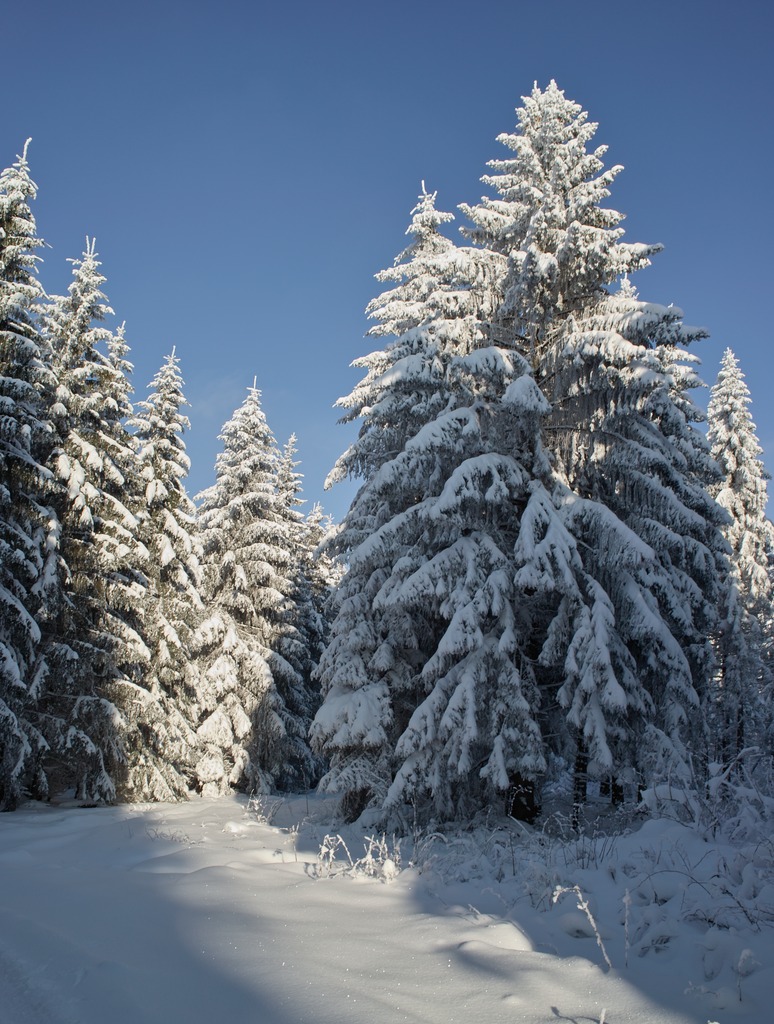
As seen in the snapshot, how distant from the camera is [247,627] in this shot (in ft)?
74.4

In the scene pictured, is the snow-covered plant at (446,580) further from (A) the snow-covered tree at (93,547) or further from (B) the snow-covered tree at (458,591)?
(A) the snow-covered tree at (93,547)

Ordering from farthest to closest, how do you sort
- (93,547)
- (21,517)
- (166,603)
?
(166,603) < (93,547) < (21,517)

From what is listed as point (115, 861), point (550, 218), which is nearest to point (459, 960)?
point (115, 861)

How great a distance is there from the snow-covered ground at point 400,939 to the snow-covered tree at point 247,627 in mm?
14753

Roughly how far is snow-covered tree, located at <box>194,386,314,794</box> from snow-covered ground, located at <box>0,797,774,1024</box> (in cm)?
1475

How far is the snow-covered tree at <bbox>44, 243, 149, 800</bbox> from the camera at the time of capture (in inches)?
641

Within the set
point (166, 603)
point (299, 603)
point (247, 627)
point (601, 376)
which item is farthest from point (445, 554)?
point (299, 603)

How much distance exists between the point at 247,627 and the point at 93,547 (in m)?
7.12

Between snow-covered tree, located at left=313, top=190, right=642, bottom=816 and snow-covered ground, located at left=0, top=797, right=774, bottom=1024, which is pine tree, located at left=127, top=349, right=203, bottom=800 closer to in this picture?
snow-covered tree, located at left=313, top=190, right=642, bottom=816

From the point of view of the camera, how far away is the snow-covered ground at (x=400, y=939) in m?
2.83

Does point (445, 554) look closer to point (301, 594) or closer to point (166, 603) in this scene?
point (166, 603)

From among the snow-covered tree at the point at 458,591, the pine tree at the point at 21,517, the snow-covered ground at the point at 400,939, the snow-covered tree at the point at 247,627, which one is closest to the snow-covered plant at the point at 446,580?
the snow-covered tree at the point at 458,591

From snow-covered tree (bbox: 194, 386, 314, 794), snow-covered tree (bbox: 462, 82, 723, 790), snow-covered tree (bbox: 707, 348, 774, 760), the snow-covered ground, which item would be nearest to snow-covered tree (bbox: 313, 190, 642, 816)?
snow-covered tree (bbox: 462, 82, 723, 790)

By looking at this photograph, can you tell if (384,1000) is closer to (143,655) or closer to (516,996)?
(516,996)
